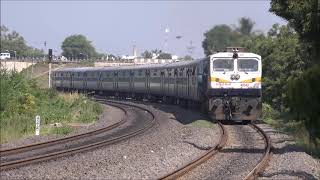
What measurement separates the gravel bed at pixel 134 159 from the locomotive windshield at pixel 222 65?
4.38 meters

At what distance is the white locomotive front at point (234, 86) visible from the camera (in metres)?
27.3

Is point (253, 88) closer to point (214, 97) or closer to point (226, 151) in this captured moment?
point (214, 97)

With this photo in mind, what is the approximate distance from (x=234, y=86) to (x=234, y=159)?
1160 centimetres

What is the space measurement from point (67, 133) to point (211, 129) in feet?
18.9

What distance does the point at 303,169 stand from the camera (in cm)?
1452

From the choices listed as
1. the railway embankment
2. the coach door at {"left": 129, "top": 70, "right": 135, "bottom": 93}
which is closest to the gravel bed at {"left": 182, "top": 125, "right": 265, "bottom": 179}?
the railway embankment

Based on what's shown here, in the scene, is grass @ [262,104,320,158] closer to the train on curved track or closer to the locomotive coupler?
the train on curved track

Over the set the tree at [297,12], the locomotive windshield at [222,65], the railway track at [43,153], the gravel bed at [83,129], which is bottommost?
the gravel bed at [83,129]

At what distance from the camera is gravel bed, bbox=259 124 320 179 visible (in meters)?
13.6

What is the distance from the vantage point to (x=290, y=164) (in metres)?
15.2

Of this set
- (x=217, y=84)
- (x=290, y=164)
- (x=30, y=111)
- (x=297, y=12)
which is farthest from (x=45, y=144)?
(x=217, y=84)

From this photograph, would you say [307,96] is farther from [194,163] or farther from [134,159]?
[134,159]

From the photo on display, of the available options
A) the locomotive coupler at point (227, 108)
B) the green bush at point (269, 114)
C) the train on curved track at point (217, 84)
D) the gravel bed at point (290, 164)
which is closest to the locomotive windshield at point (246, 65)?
the train on curved track at point (217, 84)

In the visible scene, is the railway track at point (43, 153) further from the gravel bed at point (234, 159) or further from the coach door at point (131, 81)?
the coach door at point (131, 81)
